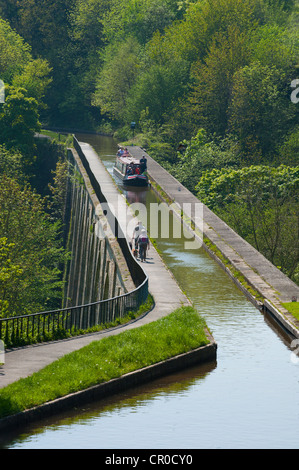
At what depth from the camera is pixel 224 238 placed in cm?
3291

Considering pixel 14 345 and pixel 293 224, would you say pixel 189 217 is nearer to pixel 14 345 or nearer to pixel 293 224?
pixel 293 224

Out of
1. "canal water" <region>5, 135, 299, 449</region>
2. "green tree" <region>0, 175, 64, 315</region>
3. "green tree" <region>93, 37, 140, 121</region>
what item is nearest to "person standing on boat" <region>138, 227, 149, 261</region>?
"canal water" <region>5, 135, 299, 449</region>

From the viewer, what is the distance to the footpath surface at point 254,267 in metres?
23.7

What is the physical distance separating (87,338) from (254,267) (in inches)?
396

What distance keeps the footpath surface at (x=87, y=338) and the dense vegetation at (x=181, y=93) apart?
9251mm

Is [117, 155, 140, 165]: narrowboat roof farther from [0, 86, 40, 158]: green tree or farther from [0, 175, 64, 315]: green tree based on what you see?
[0, 86, 40, 158]: green tree

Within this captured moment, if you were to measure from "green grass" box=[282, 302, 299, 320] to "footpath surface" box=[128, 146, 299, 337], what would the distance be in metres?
0.12

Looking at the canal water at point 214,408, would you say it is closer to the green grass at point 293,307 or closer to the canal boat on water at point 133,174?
the green grass at point 293,307

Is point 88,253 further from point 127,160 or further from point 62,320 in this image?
point 62,320

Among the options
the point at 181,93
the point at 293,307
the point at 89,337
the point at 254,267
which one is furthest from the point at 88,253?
the point at 181,93

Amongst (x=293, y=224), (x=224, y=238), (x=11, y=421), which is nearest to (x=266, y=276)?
(x=224, y=238)

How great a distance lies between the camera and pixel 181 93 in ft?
231

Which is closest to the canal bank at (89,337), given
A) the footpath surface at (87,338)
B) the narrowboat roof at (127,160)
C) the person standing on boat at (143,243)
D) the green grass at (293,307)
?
the footpath surface at (87,338)
